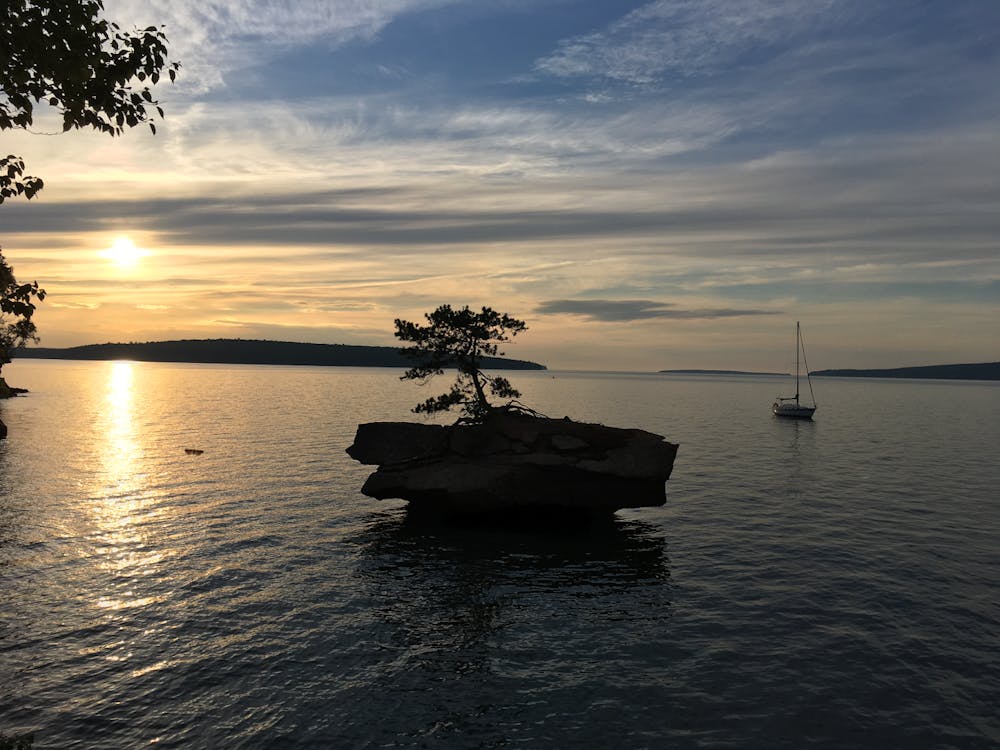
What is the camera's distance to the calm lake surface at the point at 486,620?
14641mm

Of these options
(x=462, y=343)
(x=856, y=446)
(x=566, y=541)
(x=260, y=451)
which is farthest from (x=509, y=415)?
(x=856, y=446)

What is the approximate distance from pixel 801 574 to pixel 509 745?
1673 centimetres

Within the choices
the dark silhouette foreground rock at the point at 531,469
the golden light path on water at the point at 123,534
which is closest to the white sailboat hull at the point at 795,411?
the dark silhouette foreground rock at the point at 531,469

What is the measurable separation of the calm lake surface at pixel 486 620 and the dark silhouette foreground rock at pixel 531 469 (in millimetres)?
1883

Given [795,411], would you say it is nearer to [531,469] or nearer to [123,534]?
[531,469]

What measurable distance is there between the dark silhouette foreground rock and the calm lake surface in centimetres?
188

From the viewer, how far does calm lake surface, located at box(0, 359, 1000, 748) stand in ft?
48.0

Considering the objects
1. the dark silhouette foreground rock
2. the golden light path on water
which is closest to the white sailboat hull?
the dark silhouette foreground rock

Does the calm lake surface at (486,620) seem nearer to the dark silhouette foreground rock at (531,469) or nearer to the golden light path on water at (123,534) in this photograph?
the golden light path on water at (123,534)

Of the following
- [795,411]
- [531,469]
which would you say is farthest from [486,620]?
[795,411]

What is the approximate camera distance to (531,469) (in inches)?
1251

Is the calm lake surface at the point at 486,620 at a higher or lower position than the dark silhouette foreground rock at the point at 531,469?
lower

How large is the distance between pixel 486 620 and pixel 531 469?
467 inches

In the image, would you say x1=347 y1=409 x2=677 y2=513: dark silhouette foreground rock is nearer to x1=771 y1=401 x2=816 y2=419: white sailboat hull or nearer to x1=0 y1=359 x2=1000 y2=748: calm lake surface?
x1=0 y1=359 x2=1000 y2=748: calm lake surface
